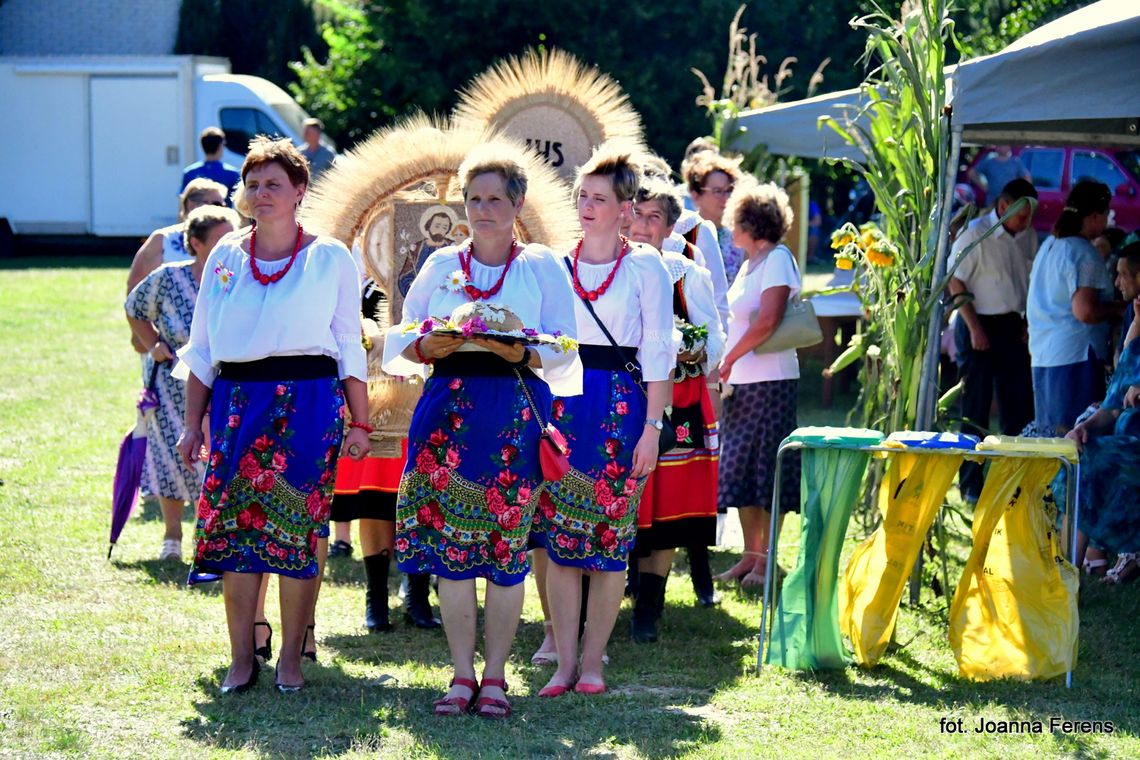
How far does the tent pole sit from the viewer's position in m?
5.90

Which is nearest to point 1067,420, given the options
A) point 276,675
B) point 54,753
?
point 276,675

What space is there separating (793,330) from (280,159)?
276cm

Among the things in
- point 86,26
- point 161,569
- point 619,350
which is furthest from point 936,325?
point 86,26

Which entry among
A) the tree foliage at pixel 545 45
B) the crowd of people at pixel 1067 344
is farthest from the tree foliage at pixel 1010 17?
the tree foliage at pixel 545 45

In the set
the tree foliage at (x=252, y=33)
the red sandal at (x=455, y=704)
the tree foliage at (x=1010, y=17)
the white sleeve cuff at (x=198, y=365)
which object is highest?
the tree foliage at (x=252, y=33)

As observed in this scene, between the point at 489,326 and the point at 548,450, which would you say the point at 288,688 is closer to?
the point at 548,450

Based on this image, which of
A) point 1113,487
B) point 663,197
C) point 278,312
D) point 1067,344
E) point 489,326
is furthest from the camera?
point 1067,344

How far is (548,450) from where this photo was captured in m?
4.42

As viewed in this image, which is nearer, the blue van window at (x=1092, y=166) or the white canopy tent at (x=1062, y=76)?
the white canopy tent at (x=1062, y=76)

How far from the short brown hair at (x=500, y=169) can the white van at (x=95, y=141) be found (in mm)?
19184

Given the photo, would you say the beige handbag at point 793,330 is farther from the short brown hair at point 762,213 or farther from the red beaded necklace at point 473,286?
the red beaded necklace at point 473,286

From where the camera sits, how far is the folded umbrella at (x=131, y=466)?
22.4 ft

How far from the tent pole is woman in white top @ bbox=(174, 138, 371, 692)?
8.14 feet

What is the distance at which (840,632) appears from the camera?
5164 mm
